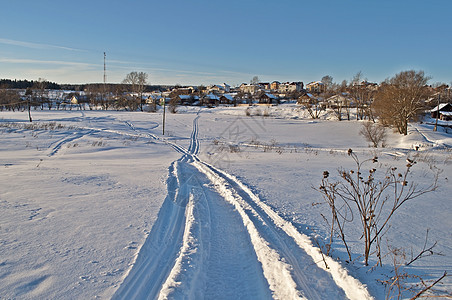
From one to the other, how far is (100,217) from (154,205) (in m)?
1.13

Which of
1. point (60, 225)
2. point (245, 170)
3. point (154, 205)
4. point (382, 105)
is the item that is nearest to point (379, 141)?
point (382, 105)

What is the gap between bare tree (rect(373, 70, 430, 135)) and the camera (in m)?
33.1

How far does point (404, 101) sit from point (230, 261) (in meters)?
38.0

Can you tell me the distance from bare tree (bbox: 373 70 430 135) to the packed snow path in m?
35.9

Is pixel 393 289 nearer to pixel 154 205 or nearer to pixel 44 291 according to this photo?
pixel 44 291

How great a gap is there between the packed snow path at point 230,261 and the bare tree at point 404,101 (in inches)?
1415

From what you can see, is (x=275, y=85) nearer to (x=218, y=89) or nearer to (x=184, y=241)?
(x=218, y=89)

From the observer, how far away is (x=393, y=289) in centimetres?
275

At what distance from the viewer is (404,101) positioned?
109 feet

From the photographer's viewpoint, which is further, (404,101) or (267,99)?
(267,99)

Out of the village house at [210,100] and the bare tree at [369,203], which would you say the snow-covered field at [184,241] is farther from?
the village house at [210,100]

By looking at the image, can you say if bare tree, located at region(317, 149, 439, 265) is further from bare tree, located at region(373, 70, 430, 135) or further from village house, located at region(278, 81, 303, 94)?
village house, located at region(278, 81, 303, 94)

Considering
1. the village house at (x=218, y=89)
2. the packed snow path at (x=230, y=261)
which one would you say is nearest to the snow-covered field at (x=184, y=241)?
the packed snow path at (x=230, y=261)

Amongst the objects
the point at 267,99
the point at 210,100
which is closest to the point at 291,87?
the point at 267,99
